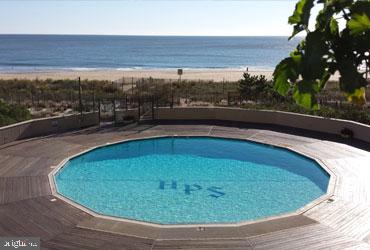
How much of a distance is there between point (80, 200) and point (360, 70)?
38.4 ft

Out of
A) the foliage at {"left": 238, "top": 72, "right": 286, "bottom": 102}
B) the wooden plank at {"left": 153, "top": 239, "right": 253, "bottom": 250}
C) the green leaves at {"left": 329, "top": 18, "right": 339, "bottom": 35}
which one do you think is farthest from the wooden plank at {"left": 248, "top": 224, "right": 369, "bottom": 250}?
the foliage at {"left": 238, "top": 72, "right": 286, "bottom": 102}

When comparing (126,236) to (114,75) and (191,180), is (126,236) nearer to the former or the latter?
(191,180)

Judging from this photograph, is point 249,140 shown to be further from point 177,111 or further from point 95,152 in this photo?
point 95,152

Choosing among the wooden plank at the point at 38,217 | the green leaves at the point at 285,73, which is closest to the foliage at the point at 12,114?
the wooden plank at the point at 38,217

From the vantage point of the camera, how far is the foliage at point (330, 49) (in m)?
1.75

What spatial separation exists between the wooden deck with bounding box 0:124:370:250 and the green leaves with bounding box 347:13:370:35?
7732 mm

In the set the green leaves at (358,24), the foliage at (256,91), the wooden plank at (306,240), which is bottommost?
the wooden plank at (306,240)

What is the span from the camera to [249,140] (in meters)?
18.9

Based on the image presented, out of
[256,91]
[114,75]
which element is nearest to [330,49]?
[256,91]

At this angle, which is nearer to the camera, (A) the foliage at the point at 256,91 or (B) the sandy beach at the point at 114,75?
(A) the foliage at the point at 256,91

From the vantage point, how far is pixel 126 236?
949 centimetres

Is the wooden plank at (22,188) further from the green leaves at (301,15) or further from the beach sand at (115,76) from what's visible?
the beach sand at (115,76)

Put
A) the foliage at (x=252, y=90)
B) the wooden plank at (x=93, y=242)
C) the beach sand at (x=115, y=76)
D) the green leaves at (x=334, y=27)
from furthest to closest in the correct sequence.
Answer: the beach sand at (x=115, y=76) < the foliage at (x=252, y=90) < the wooden plank at (x=93, y=242) < the green leaves at (x=334, y=27)

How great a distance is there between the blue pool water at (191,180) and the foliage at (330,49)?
30.7 feet
